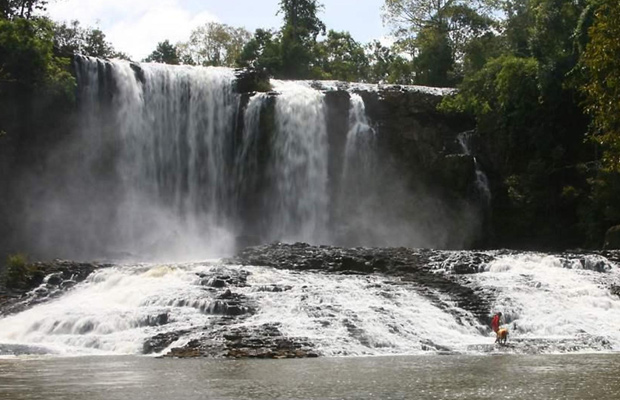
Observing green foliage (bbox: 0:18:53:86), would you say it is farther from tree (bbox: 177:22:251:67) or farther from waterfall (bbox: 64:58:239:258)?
tree (bbox: 177:22:251:67)

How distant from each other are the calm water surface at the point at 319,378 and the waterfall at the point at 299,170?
23.5 m

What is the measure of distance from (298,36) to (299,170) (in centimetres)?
2885

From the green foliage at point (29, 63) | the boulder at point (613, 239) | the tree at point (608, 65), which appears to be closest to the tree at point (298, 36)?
the green foliage at point (29, 63)

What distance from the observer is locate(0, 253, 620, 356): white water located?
2042 centimetres

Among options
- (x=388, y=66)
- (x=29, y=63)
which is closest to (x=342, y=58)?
(x=388, y=66)

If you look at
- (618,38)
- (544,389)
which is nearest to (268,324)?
(544,389)

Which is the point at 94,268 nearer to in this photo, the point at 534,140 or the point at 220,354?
the point at 220,354

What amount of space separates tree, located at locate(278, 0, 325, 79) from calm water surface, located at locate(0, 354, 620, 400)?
1820 inches

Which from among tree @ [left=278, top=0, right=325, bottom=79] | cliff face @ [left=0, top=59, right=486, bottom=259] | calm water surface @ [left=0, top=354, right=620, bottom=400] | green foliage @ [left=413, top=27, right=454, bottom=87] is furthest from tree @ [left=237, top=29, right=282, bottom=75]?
calm water surface @ [left=0, top=354, right=620, bottom=400]

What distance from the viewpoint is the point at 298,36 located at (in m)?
68.8

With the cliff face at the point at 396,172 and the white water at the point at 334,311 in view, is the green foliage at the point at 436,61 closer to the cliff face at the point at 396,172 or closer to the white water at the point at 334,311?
the cliff face at the point at 396,172

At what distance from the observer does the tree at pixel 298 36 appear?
6266 centimetres

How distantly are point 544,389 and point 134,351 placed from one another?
34.8 feet

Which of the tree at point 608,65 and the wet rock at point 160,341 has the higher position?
the tree at point 608,65
